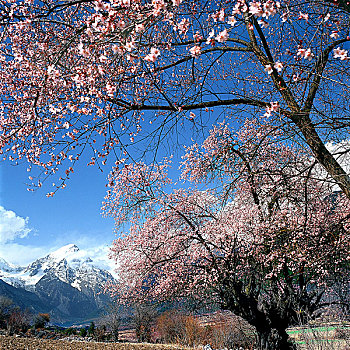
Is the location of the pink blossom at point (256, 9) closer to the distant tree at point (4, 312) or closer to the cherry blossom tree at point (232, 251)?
the cherry blossom tree at point (232, 251)

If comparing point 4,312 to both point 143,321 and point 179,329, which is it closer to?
point 143,321

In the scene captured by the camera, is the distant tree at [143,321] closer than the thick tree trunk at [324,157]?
No

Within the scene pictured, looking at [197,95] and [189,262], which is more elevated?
[197,95]

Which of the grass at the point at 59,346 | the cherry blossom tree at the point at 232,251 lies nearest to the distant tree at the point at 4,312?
the grass at the point at 59,346

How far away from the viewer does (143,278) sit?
11586 millimetres

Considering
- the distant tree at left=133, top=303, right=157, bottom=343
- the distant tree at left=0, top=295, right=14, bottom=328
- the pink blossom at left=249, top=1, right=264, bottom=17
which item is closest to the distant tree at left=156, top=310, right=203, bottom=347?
the distant tree at left=133, top=303, right=157, bottom=343

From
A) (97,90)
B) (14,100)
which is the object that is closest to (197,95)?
(97,90)

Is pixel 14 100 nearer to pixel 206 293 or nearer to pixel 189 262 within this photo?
pixel 189 262

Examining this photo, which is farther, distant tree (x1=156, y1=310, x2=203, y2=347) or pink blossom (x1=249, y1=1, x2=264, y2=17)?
distant tree (x1=156, y1=310, x2=203, y2=347)

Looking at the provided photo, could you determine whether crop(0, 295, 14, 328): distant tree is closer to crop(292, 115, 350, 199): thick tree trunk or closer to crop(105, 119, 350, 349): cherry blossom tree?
crop(105, 119, 350, 349): cherry blossom tree

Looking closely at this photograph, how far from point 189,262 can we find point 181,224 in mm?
1386

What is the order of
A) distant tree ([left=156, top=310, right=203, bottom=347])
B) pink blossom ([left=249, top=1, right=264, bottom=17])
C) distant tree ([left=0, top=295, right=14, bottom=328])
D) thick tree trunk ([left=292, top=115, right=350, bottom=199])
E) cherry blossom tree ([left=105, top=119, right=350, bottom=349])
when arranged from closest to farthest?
pink blossom ([left=249, top=1, right=264, bottom=17]) → thick tree trunk ([left=292, top=115, right=350, bottom=199]) → cherry blossom tree ([left=105, top=119, right=350, bottom=349]) → distant tree ([left=156, top=310, right=203, bottom=347]) → distant tree ([left=0, top=295, right=14, bottom=328])

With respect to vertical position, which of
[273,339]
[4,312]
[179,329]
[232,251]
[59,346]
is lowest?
[4,312]

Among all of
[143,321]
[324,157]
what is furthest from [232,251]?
[143,321]
